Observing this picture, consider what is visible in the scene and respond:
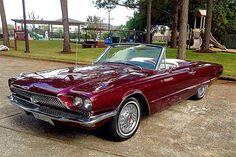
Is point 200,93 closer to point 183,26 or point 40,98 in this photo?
A: point 40,98

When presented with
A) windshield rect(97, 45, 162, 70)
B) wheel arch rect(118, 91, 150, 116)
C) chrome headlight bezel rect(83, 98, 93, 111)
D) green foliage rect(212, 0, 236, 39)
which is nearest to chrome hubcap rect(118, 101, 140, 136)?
wheel arch rect(118, 91, 150, 116)

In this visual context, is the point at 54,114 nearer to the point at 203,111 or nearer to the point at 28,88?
the point at 28,88

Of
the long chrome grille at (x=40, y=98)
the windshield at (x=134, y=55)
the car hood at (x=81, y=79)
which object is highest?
the windshield at (x=134, y=55)

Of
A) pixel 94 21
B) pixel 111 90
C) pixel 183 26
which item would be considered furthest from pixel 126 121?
pixel 94 21

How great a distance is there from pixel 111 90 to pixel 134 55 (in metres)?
1.69

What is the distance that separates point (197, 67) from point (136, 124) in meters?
2.44

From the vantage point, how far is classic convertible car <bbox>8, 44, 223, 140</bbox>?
3.65 meters

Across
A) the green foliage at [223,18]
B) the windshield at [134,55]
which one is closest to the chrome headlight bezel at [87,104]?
the windshield at [134,55]

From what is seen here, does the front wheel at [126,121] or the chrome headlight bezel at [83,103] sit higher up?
the chrome headlight bezel at [83,103]

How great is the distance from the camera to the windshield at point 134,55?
202 inches

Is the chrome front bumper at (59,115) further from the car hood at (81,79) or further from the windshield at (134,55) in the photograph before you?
the windshield at (134,55)

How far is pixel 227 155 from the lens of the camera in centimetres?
382

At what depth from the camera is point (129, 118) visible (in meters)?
4.23

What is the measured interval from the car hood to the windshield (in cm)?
28
